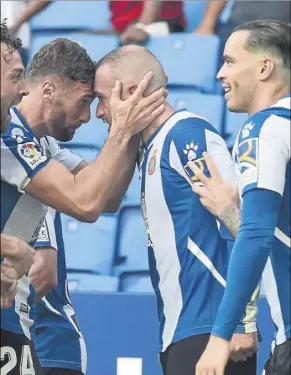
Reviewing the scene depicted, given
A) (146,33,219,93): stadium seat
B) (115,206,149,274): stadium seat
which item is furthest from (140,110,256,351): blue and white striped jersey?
(146,33,219,93): stadium seat

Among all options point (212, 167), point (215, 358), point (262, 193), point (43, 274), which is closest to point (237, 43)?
point (212, 167)

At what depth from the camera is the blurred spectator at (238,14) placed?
738 cm

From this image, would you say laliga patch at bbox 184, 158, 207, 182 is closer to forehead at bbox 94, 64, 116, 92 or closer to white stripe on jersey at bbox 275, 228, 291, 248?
forehead at bbox 94, 64, 116, 92

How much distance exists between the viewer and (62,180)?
Result: 3465mm

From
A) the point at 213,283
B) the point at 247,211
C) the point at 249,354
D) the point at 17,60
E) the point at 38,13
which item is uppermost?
the point at 38,13

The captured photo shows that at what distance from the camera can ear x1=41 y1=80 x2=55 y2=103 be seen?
4.03m

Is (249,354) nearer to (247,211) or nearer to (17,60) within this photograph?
(247,211)

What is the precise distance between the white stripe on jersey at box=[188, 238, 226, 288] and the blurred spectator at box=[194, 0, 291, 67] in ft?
12.8

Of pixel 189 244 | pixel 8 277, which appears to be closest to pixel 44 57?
pixel 189 244

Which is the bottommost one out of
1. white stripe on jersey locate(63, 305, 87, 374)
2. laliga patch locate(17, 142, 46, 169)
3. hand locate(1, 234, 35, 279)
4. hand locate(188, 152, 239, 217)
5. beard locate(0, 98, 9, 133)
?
white stripe on jersey locate(63, 305, 87, 374)

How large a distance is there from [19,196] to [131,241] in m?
3.10

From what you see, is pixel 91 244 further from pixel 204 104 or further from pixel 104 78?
pixel 104 78

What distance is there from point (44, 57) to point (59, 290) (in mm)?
1018

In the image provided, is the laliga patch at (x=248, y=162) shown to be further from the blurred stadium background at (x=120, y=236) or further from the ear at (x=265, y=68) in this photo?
the blurred stadium background at (x=120, y=236)
